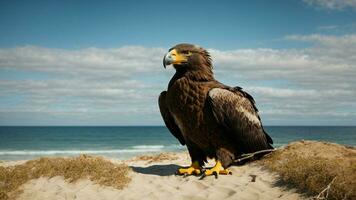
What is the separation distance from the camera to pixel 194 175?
7.85 meters

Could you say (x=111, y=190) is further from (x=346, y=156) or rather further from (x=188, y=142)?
(x=346, y=156)

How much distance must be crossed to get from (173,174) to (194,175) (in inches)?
24.7

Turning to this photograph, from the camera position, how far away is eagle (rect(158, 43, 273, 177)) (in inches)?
289

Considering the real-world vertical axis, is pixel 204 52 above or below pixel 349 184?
above

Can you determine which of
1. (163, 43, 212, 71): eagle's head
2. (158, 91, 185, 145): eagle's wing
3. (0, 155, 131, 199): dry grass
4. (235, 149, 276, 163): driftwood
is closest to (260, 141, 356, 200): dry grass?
(235, 149, 276, 163): driftwood

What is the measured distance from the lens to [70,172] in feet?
26.3

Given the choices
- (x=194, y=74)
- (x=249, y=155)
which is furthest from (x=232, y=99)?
(x=249, y=155)

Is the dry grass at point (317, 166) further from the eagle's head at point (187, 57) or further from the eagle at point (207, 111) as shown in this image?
the eagle's head at point (187, 57)

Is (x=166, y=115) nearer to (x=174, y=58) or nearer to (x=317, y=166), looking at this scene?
(x=174, y=58)

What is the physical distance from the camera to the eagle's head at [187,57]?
7.56 metres

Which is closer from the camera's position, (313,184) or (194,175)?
(313,184)

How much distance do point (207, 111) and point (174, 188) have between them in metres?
1.61

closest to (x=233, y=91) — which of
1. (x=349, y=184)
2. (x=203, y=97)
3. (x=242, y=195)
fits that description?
(x=203, y=97)

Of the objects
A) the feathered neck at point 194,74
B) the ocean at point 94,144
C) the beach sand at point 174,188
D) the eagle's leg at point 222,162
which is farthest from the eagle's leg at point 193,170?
the ocean at point 94,144
